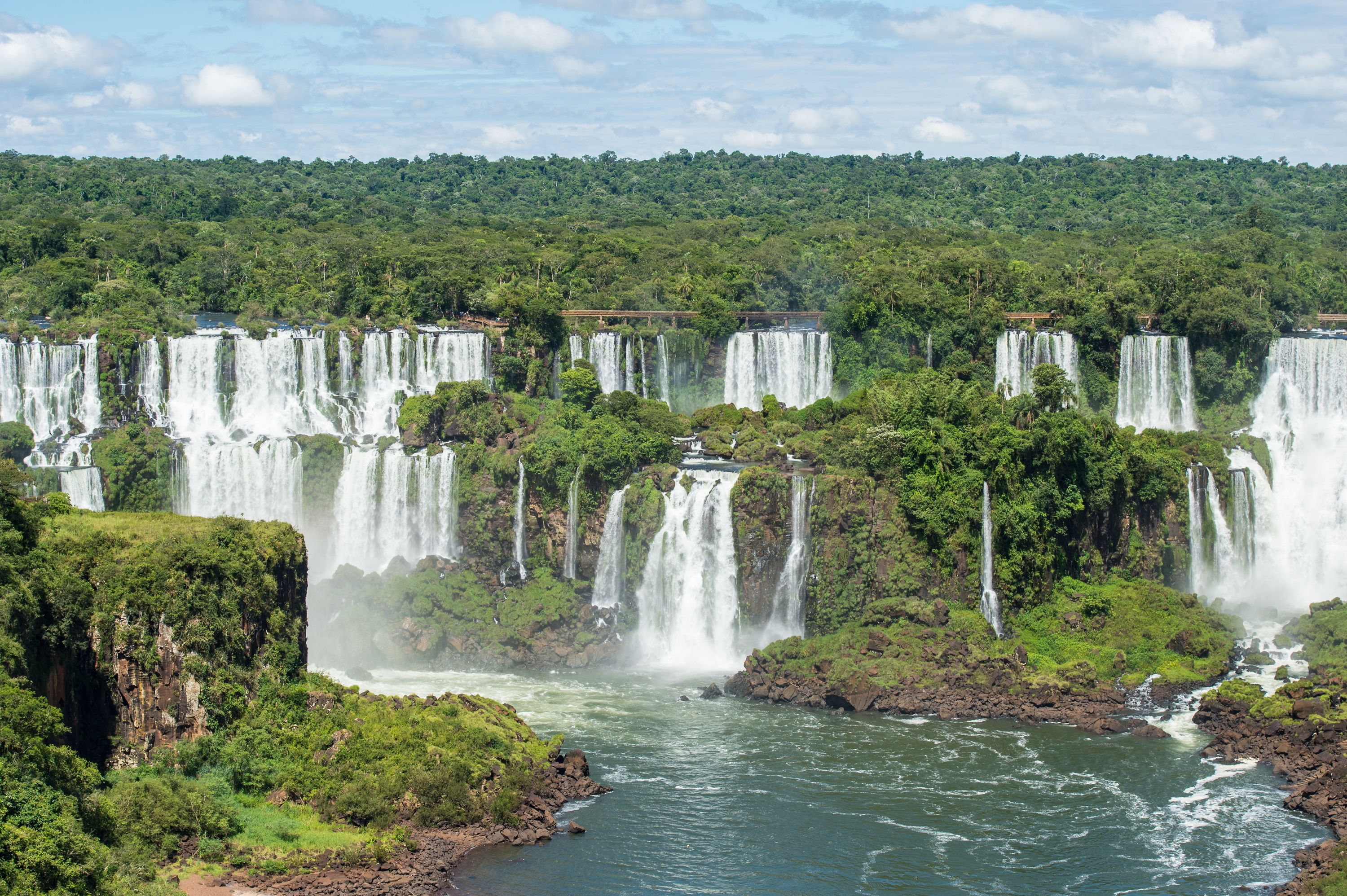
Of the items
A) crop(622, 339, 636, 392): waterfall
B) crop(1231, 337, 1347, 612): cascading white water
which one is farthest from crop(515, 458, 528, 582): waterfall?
crop(1231, 337, 1347, 612): cascading white water

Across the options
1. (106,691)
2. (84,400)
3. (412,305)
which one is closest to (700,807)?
(106,691)

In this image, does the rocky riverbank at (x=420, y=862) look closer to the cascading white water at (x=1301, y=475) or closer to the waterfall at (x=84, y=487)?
the waterfall at (x=84, y=487)

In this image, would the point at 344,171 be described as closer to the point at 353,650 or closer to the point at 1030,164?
the point at 1030,164

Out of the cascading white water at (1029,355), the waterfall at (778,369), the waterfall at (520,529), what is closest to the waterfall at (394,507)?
the waterfall at (520,529)

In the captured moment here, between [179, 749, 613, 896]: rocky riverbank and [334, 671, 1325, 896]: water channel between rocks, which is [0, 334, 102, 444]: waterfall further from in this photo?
[179, 749, 613, 896]: rocky riverbank

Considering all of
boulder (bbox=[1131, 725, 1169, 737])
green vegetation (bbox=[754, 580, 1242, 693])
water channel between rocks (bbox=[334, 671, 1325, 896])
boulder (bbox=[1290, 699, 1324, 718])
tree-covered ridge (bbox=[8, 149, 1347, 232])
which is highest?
tree-covered ridge (bbox=[8, 149, 1347, 232])

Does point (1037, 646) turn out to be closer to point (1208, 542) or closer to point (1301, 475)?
point (1208, 542)

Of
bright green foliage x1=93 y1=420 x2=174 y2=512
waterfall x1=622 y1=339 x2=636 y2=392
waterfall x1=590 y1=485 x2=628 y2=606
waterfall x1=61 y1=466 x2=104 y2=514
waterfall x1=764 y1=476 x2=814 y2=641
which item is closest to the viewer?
waterfall x1=764 y1=476 x2=814 y2=641
